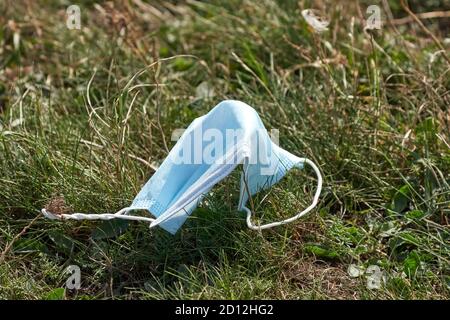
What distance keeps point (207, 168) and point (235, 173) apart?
0.20 meters

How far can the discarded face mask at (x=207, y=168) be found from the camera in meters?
2.70

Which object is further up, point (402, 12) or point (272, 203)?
point (272, 203)

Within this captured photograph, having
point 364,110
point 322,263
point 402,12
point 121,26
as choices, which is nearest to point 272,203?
point 322,263

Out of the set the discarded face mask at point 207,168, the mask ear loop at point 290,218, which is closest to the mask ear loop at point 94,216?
the discarded face mask at point 207,168

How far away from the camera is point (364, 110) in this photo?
331 centimetres

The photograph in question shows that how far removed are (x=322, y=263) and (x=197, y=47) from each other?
57.8 inches

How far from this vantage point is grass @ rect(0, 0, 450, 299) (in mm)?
2764

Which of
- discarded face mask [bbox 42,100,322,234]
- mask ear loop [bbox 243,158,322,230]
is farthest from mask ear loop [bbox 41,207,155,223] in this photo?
mask ear loop [bbox 243,158,322,230]

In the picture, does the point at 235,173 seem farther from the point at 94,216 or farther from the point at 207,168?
the point at 94,216

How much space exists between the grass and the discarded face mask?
0.07m

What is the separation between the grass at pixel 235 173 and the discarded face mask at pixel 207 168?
0.24 ft

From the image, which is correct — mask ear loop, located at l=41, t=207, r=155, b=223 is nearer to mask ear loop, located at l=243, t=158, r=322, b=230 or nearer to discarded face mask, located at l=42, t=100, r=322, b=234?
discarded face mask, located at l=42, t=100, r=322, b=234

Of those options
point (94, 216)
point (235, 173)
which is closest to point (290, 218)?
point (235, 173)
